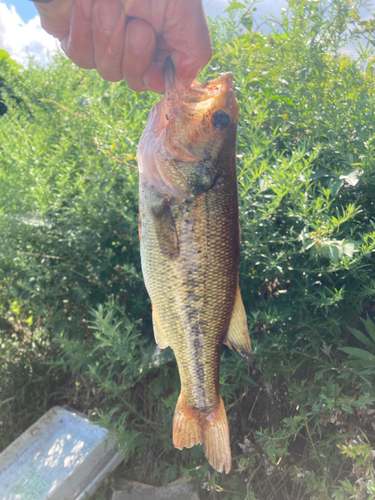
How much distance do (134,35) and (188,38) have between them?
25 cm

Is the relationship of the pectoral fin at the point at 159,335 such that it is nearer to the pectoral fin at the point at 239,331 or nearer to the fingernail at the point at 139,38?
the pectoral fin at the point at 239,331

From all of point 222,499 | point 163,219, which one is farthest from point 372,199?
point 222,499

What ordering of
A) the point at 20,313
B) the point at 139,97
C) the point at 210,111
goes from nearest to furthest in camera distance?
the point at 210,111, the point at 139,97, the point at 20,313

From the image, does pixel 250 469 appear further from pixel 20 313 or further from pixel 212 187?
pixel 20 313

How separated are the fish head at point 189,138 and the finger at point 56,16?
2.05ft

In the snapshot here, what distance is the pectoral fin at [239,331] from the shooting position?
58.6 inches

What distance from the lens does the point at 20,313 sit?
3076mm

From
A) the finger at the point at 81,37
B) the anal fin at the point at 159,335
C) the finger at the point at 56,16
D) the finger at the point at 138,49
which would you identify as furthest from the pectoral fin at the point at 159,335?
the finger at the point at 56,16

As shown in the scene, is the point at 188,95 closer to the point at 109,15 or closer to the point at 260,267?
the point at 109,15

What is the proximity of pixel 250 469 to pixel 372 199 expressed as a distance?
5.91 ft

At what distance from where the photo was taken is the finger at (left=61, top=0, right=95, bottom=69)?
4.96ft

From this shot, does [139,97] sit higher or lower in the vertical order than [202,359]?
higher

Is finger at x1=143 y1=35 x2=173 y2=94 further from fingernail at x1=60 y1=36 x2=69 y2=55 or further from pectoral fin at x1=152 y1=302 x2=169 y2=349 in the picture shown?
pectoral fin at x1=152 y1=302 x2=169 y2=349

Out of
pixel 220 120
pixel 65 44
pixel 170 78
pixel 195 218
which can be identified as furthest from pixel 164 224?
pixel 65 44
